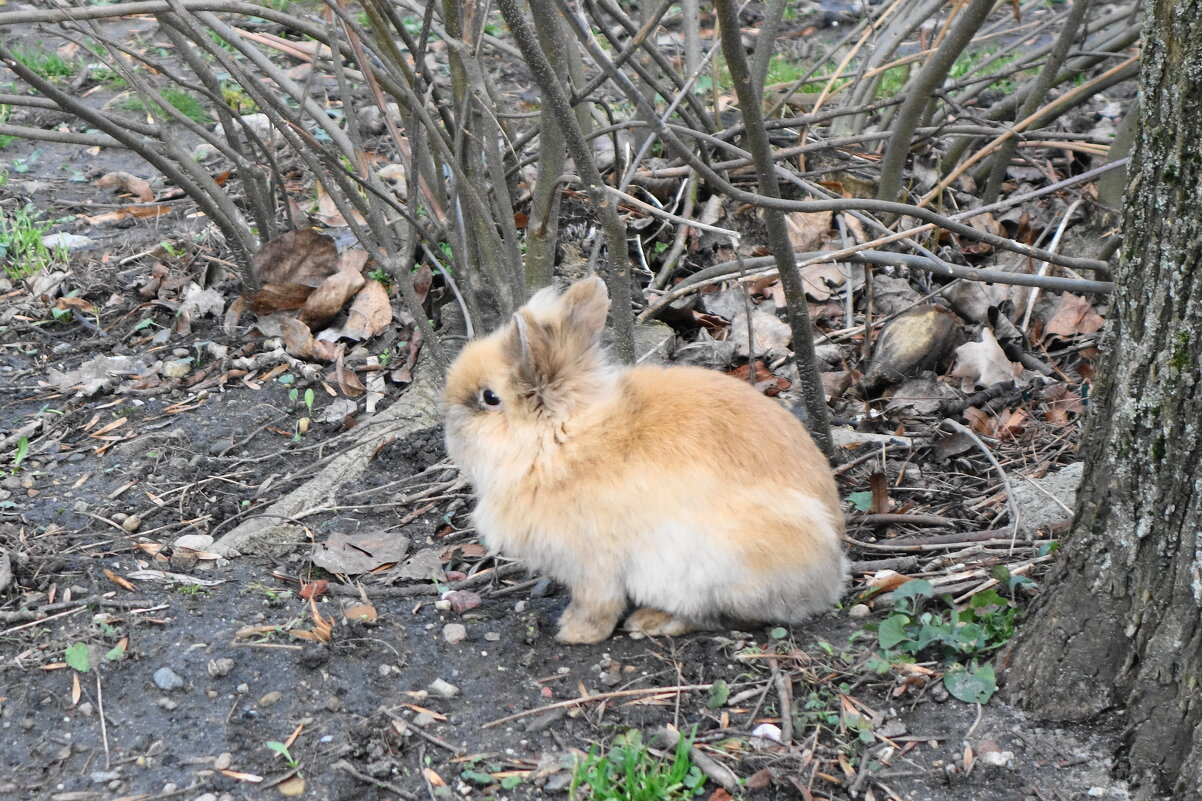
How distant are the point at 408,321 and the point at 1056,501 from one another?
9.54 ft

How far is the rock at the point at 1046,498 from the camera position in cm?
343

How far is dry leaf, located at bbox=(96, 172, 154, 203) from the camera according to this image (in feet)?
20.3

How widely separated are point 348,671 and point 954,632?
5.56ft

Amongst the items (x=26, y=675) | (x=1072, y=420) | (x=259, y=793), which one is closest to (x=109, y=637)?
(x=26, y=675)

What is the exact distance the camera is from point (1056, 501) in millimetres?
3330

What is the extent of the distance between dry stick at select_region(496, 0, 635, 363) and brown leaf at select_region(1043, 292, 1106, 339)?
205 centimetres

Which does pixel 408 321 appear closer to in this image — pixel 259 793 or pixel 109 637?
pixel 109 637

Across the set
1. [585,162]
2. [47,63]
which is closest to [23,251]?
[47,63]

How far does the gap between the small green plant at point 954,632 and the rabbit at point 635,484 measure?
0.79 ft

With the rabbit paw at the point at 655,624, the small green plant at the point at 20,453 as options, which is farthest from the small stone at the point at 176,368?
the rabbit paw at the point at 655,624

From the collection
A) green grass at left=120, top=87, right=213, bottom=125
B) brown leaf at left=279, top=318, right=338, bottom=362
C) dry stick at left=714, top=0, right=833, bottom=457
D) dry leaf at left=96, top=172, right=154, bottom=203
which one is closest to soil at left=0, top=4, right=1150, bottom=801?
dry stick at left=714, top=0, right=833, bottom=457

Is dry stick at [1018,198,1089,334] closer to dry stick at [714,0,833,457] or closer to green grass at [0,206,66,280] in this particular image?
dry stick at [714,0,833,457]

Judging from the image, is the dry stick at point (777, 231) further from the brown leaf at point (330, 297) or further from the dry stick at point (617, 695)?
the brown leaf at point (330, 297)

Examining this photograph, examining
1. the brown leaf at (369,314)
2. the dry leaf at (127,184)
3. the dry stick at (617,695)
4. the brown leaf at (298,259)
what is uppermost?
the dry leaf at (127,184)
